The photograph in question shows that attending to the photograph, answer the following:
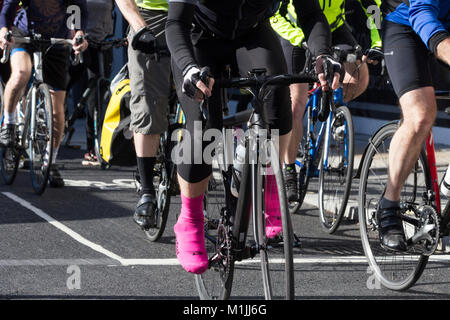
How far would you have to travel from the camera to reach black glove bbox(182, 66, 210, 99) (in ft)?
12.5

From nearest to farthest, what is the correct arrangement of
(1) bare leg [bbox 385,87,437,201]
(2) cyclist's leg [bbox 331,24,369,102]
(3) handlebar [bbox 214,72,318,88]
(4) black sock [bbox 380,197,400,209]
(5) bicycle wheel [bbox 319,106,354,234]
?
(3) handlebar [bbox 214,72,318,88], (1) bare leg [bbox 385,87,437,201], (4) black sock [bbox 380,197,400,209], (5) bicycle wheel [bbox 319,106,354,234], (2) cyclist's leg [bbox 331,24,369,102]

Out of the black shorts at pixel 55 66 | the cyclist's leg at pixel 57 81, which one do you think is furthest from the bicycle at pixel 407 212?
the black shorts at pixel 55 66

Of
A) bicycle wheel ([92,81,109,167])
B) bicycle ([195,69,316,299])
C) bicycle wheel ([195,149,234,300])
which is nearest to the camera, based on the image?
bicycle ([195,69,316,299])

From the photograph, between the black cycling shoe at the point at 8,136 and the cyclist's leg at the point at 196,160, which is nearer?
the cyclist's leg at the point at 196,160

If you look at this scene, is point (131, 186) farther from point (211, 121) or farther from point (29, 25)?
point (211, 121)

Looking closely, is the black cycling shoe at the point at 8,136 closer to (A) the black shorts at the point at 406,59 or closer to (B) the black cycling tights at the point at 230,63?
(B) the black cycling tights at the point at 230,63

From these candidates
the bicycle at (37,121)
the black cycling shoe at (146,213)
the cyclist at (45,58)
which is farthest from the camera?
the cyclist at (45,58)

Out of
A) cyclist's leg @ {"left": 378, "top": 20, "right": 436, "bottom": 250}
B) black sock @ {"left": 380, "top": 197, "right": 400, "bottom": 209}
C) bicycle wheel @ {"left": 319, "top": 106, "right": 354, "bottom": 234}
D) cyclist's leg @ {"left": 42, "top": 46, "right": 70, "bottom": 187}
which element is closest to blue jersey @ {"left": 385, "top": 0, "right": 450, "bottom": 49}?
cyclist's leg @ {"left": 378, "top": 20, "right": 436, "bottom": 250}

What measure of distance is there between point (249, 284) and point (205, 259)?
703 mm

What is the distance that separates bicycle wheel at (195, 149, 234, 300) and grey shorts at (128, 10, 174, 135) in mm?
1288

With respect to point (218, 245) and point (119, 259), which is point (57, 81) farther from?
point (218, 245)

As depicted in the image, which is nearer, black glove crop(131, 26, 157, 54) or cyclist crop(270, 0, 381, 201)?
black glove crop(131, 26, 157, 54)

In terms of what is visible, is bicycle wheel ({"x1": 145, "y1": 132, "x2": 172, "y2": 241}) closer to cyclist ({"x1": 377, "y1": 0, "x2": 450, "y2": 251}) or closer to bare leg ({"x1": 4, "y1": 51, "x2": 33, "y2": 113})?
cyclist ({"x1": 377, "y1": 0, "x2": 450, "y2": 251})

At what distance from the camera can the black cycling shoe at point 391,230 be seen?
4.69 m
